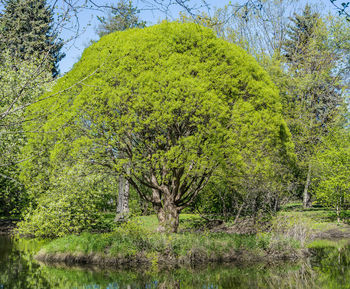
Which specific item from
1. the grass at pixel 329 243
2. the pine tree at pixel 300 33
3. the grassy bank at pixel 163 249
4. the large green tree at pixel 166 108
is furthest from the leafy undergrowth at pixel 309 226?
the pine tree at pixel 300 33

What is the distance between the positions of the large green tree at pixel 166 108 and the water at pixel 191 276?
3392mm

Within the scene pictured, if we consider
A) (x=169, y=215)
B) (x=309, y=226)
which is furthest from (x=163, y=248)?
(x=309, y=226)

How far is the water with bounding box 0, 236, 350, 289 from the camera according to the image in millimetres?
10367

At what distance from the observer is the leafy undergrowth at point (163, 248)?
1273cm

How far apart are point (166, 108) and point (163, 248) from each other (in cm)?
474

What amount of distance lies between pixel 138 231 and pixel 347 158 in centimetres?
1297

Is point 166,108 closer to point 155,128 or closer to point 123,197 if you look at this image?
point 155,128

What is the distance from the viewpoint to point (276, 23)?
1216 inches

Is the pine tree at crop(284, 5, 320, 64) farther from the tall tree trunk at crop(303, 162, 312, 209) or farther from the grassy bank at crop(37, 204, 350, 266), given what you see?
the grassy bank at crop(37, 204, 350, 266)

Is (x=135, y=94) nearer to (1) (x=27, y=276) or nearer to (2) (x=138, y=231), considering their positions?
(2) (x=138, y=231)

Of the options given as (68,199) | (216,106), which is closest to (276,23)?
(216,106)

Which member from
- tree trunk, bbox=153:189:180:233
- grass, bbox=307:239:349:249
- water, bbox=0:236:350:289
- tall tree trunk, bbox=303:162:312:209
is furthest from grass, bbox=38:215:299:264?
tall tree trunk, bbox=303:162:312:209

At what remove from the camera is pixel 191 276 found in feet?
36.9

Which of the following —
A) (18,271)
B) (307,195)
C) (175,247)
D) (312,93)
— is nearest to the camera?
(18,271)
